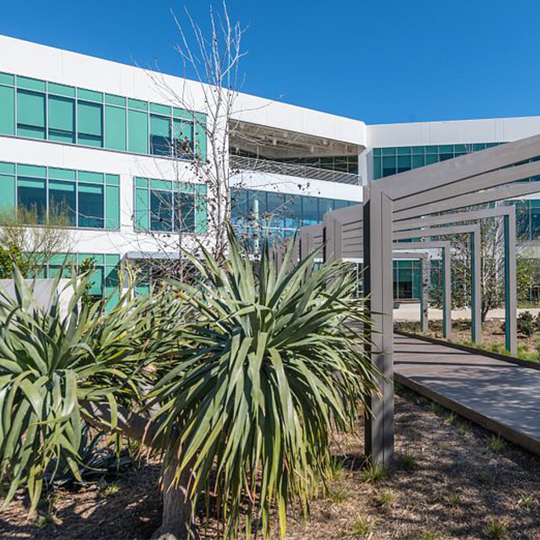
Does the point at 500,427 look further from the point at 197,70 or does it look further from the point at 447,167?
the point at 197,70

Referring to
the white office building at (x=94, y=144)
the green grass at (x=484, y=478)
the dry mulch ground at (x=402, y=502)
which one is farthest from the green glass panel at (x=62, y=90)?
the green grass at (x=484, y=478)

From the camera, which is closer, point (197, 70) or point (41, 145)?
point (197, 70)

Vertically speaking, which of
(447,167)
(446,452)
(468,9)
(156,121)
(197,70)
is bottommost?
(446,452)

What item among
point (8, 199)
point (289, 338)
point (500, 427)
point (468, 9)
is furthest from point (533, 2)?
point (8, 199)

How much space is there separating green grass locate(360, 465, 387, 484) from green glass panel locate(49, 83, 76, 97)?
65.7 feet

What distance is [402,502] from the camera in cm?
363

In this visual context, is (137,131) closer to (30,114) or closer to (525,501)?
(30,114)

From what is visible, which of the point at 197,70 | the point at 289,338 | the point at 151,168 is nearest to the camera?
the point at 289,338

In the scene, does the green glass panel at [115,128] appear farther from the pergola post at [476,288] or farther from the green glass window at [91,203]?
the pergola post at [476,288]

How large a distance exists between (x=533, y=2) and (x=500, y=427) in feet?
47.4

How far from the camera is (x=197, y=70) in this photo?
21.8ft

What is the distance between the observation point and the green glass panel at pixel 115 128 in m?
20.1

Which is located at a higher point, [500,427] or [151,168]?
[151,168]

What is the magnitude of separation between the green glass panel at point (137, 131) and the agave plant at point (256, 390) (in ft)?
62.6
